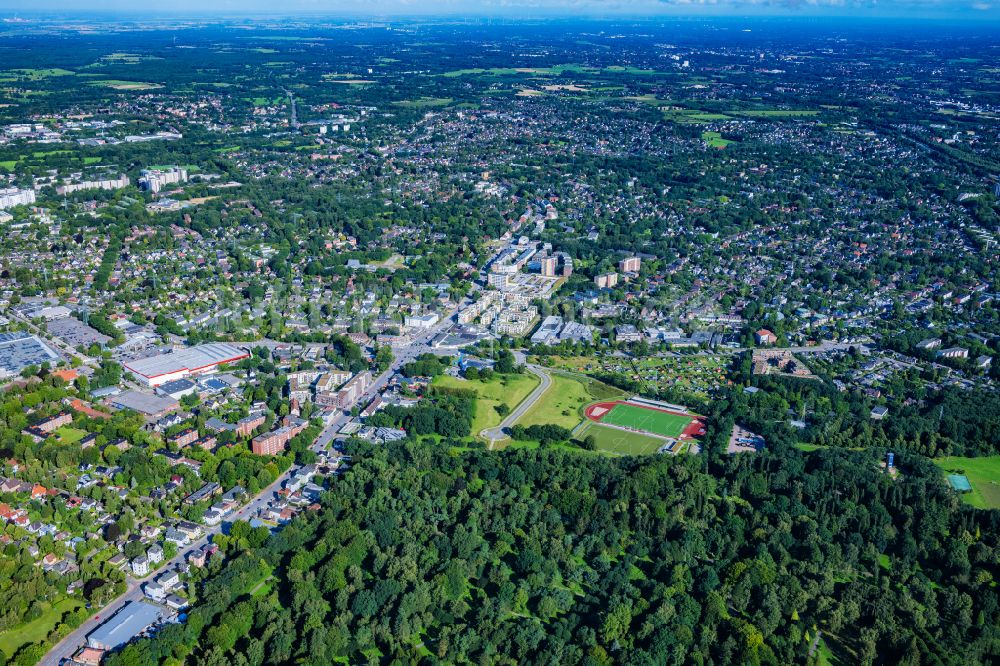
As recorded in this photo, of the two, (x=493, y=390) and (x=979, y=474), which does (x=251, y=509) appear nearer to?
(x=493, y=390)

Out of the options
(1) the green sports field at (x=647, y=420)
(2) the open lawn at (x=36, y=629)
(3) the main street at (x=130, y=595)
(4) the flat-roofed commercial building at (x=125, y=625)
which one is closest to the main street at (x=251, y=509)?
(3) the main street at (x=130, y=595)

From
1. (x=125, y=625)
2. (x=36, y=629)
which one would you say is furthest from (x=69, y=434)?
(x=125, y=625)

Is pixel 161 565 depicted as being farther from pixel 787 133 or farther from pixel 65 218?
pixel 787 133

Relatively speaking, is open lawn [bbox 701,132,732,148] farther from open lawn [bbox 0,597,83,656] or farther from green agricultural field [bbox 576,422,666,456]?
open lawn [bbox 0,597,83,656]

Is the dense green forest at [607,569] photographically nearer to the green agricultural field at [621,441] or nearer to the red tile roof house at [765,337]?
the green agricultural field at [621,441]

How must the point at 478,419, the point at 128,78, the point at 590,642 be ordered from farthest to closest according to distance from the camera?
the point at 128,78, the point at 478,419, the point at 590,642

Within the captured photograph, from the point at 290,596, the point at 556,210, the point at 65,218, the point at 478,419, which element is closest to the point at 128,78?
the point at 65,218

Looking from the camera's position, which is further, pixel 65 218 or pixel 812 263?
pixel 65 218
